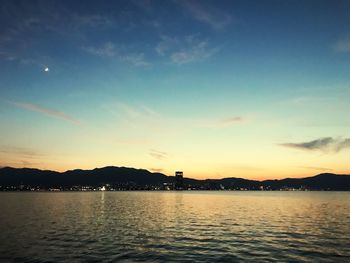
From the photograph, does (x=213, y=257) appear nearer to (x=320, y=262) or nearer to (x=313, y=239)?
(x=320, y=262)

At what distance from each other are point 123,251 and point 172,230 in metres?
20.1

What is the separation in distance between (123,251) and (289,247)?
2259 centimetres

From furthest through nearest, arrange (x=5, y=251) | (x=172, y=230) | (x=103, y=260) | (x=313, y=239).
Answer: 1. (x=172, y=230)
2. (x=313, y=239)
3. (x=5, y=251)
4. (x=103, y=260)

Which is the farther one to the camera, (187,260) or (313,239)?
(313,239)

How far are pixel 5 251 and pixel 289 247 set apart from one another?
37.2m

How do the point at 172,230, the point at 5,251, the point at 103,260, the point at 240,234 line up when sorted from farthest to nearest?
the point at 172,230 < the point at 240,234 < the point at 5,251 < the point at 103,260

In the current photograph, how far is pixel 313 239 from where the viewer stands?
52.0 meters

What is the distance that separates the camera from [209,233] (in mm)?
56750

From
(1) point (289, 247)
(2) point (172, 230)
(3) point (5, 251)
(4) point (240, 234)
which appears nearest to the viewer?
(3) point (5, 251)

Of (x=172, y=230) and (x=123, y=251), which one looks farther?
(x=172, y=230)

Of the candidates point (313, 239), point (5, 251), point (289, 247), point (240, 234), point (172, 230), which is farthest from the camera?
point (172, 230)

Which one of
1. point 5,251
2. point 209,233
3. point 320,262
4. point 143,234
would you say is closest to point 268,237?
point 209,233

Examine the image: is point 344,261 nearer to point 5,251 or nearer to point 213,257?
point 213,257

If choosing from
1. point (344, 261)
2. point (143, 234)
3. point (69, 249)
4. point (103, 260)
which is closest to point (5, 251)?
point (69, 249)
